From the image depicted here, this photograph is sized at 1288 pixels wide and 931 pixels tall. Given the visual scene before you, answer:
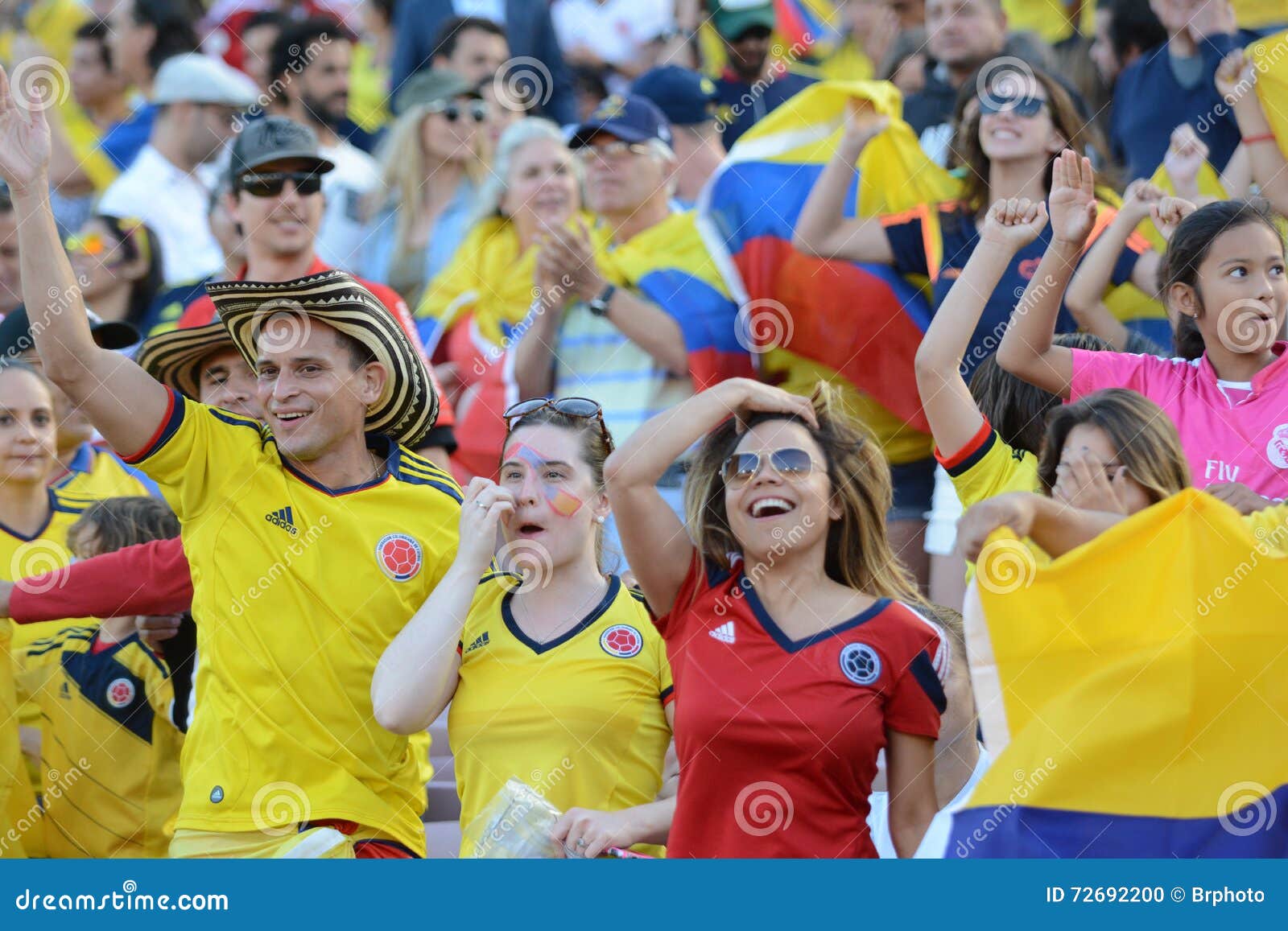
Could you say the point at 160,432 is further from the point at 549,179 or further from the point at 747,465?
the point at 549,179

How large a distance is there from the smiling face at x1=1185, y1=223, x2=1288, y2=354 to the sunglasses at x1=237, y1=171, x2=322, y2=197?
9.24ft

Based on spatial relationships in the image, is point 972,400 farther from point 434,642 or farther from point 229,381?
point 229,381

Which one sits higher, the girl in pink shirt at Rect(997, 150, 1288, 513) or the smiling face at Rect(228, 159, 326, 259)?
the girl in pink shirt at Rect(997, 150, 1288, 513)

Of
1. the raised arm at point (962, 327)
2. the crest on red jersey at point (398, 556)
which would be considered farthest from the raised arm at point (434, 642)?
the raised arm at point (962, 327)

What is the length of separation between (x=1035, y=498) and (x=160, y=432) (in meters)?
1.95

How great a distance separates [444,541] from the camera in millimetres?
4328

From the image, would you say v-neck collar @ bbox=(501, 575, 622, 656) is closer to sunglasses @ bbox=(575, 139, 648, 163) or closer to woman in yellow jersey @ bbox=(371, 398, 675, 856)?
woman in yellow jersey @ bbox=(371, 398, 675, 856)

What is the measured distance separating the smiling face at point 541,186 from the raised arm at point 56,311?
105 inches

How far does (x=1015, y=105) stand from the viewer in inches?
211

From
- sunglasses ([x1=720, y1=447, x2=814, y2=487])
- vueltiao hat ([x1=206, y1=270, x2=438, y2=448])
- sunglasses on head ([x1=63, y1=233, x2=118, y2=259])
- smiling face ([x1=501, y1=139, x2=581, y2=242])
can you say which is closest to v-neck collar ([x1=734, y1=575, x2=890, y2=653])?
sunglasses ([x1=720, y1=447, x2=814, y2=487])

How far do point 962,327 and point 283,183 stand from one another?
8.44 ft

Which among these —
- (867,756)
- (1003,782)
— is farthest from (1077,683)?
(867,756)

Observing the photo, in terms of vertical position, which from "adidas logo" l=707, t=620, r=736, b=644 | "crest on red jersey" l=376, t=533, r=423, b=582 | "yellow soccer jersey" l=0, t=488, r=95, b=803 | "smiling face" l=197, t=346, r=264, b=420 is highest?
"smiling face" l=197, t=346, r=264, b=420

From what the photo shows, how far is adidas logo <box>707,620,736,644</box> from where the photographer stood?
3920mm
